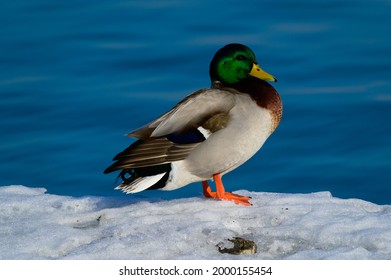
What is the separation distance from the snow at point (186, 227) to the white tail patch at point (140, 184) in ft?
0.41

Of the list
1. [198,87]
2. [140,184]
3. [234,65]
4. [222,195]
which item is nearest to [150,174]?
[140,184]

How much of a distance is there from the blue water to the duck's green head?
8.50 ft

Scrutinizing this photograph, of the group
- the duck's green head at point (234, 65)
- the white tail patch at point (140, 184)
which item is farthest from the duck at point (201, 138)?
the duck's green head at point (234, 65)

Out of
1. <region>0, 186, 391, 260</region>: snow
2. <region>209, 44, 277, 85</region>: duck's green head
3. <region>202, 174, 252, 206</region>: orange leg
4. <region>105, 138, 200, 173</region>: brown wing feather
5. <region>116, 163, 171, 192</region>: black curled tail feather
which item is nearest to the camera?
<region>0, 186, 391, 260</region>: snow

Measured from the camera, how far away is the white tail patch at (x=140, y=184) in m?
6.13

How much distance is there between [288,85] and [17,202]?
4847 mm

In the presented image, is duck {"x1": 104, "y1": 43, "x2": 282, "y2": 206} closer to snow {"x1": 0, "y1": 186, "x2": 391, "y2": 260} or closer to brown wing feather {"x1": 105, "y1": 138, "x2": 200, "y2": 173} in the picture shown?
brown wing feather {"x1": 105, "y1": 138, "x2": 200, "y2": 173}

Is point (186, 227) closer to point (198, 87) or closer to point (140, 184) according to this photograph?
point (140, 184)

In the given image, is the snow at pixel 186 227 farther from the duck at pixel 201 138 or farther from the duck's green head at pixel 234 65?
the duck's green head at pixel 234 65

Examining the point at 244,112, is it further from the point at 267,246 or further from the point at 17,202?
the point at 17,202

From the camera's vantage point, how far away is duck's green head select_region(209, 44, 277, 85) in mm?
6527

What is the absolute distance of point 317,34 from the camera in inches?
472

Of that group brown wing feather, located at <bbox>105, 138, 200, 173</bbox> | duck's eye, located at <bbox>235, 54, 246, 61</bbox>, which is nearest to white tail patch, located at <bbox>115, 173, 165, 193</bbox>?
brown wing feather, located at <bbox>105, 138, 200, 173</bbox>
